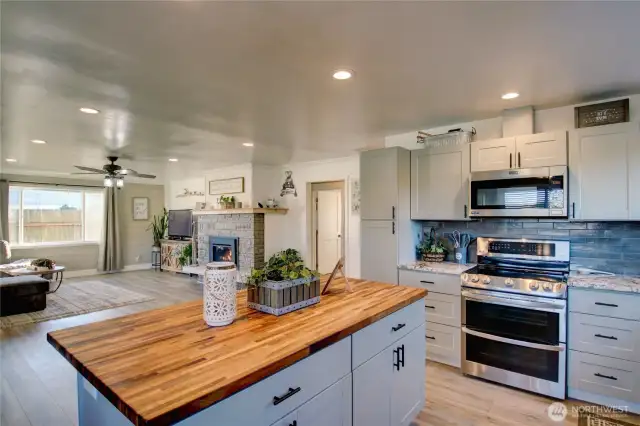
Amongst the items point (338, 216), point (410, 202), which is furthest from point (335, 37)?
point (338, 216)

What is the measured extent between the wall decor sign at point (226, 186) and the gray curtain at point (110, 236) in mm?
2532

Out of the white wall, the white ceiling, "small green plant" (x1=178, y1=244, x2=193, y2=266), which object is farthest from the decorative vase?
"small green plant" (x1=178, y1=244, x2=193, y2=266)

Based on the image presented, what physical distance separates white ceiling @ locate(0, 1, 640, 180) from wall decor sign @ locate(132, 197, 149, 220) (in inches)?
197

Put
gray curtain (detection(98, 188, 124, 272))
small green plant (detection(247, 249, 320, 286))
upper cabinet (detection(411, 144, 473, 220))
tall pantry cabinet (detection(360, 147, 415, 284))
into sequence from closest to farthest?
small green plant (detection(247, 249, 320, 286)) < upper cabinet (detection(411, 144, 473, 220)) < tall pantry cabinet (detection(360, 147, 415, 284)) < gray curtain (detection(98, 188, 124, 272))

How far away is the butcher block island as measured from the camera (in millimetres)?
1048

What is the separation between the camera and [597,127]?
2.80 m

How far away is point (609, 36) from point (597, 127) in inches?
44.8

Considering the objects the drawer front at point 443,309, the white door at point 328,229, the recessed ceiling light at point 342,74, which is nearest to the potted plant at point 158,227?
the white door at point 328,229

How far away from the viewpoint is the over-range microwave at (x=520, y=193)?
2891mm

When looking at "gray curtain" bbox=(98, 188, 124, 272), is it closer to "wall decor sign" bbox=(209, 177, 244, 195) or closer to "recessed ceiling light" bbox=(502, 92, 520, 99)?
"wall decor sign" bbox=(209, 177, 244, 195)

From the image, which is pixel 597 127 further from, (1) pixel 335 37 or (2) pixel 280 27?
(2) pixel 280 27

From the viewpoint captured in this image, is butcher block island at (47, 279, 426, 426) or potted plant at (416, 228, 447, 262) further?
potted plant at (416, 228, 447, 262)

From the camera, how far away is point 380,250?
12.0 ft

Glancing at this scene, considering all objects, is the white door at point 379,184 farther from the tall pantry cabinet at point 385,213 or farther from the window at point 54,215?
the window at point 54,215
